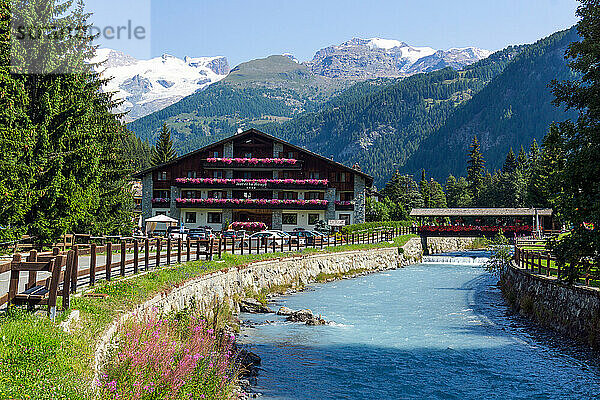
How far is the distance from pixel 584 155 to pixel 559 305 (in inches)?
274

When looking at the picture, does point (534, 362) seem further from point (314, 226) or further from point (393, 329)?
point (314, 226)

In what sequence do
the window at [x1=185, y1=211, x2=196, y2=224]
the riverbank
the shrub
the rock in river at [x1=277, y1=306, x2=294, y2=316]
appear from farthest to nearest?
the window at [x1=185, y1=211, x2=196, y2=224]
the rock in river at [x1=277, y1=306, x2=294, y2=316]
the shrub
the riverbank

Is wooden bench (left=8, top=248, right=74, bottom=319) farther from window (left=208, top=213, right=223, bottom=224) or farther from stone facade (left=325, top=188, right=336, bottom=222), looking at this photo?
window (left=208, top=213, right=223, bottom=224)

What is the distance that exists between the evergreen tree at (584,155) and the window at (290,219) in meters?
51.0

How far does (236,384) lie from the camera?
12.8 meters

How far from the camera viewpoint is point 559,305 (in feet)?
65.9

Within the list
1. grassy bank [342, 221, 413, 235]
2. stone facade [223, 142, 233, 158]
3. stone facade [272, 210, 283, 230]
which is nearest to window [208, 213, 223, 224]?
stone facade [272, 210, 283, 230]

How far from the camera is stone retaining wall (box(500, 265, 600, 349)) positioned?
17.2 metres

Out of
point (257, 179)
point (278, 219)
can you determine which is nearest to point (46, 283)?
point (257, 179)

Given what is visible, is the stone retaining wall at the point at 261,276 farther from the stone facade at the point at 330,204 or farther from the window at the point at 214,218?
the window at the point at 214,218

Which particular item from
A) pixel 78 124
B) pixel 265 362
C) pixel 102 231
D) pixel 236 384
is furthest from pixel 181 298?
pixel 102 231

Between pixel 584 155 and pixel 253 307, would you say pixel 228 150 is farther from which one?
pixel 584 155

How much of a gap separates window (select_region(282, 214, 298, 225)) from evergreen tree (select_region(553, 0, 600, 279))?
2007 inches

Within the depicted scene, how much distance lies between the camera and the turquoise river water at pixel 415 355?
1378 cm
